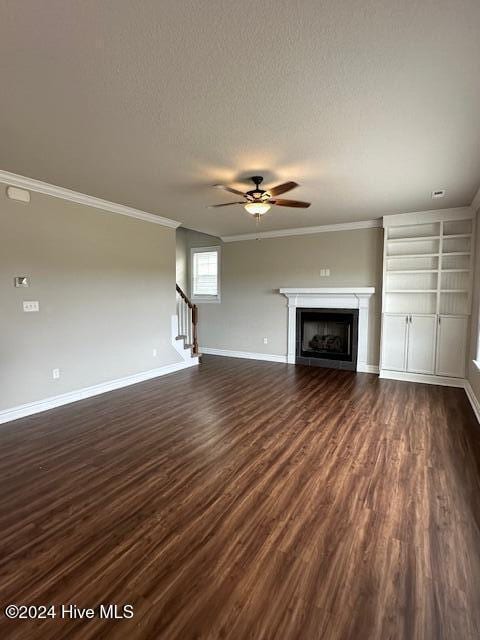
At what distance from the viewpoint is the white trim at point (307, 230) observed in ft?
19.8

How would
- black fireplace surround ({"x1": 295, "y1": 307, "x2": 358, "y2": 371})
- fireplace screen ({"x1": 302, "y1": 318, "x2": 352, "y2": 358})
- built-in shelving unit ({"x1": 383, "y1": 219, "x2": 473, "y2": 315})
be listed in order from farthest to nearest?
fireplace screen ({"x1": 302, "y1": 318, "x2": 352, "y2": 358})
black fireplace surround ({"x1": 295, "y1": 307, "x2": 358, "y2": 371})
built-in shelving unit ({"x1": 383, "y1": 219, "x2": 473, "y2": 315})

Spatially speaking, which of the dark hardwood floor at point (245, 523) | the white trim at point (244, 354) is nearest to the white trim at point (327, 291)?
the white trim at point (244, 354)

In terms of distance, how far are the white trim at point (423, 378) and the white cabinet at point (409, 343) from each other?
0.22 ft

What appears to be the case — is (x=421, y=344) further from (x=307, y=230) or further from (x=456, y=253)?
(x=307, y=230)

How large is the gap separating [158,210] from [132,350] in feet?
7.46

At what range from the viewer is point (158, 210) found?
5223 millimetres

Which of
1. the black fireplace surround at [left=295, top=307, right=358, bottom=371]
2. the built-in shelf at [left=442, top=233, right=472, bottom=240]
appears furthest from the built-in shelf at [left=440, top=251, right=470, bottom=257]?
the black fireplace surround at [left=295, top=307, right=358, bottom=371]

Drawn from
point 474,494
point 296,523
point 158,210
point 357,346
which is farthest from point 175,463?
point 357,346

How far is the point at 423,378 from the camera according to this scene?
545 centimetres

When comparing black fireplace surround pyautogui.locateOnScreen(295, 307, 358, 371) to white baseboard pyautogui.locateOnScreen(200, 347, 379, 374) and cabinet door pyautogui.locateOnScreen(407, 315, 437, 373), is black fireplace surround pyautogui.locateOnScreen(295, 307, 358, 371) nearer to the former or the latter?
white baseboard pyautogui.locateOnScreen(200, 347, 379, 374)

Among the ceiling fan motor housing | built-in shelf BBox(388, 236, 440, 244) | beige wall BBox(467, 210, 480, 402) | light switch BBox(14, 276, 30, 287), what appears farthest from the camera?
built-in shelf BBox(388, 236, 440, 244)

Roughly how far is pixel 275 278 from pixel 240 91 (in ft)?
16.4

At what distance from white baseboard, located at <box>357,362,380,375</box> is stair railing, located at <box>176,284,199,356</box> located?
10.5 feet

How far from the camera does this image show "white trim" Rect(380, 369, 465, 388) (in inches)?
205
